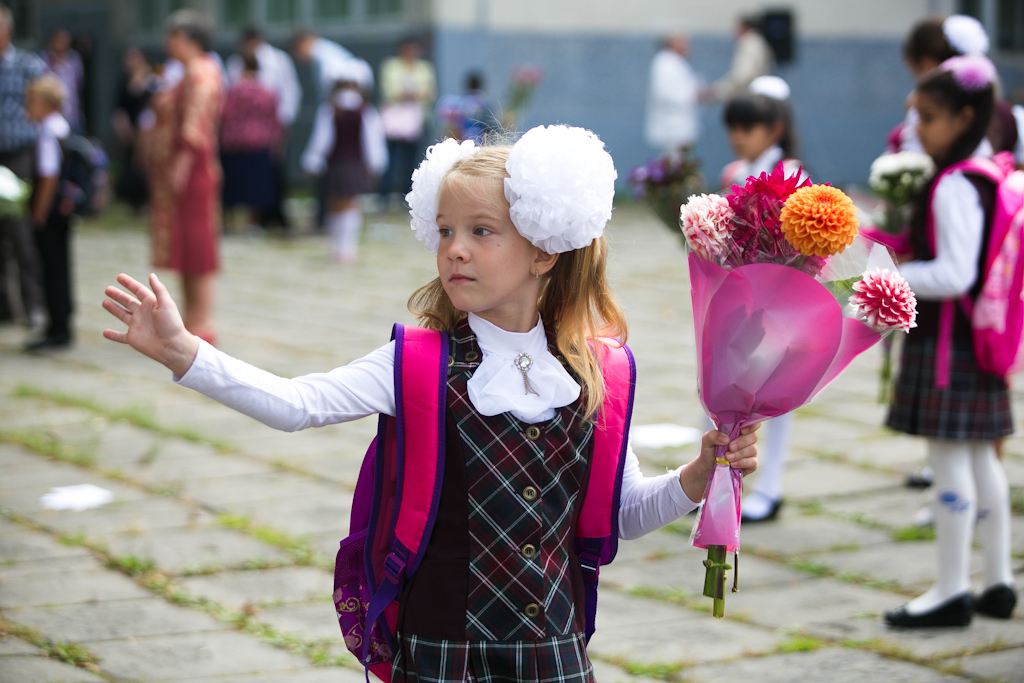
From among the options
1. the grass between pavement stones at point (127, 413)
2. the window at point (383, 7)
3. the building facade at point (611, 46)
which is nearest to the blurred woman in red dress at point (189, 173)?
the grass between pavement stones at point (127, 413)

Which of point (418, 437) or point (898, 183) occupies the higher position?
point (898, 183)

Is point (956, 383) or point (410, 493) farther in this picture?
point (956, 383)

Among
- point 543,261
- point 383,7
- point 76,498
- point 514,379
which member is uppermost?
point 383,7

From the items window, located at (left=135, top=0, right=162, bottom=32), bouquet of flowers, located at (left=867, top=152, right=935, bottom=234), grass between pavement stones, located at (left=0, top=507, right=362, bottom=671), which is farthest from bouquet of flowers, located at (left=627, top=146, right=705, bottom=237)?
window, located at (left=135, top=0, right=162, bottom=32)

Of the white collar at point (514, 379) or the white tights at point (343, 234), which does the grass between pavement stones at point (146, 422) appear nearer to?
the white collar at point (514, 379)

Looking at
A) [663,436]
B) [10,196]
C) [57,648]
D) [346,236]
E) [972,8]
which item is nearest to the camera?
[57,648]

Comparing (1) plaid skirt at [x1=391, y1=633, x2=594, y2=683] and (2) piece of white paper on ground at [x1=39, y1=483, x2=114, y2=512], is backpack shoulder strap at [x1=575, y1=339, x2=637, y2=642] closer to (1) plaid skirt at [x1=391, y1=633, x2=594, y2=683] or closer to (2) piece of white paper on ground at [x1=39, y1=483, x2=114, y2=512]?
(1) plaid skirt at [x1=391, y1=633, x2=594, y2=683]

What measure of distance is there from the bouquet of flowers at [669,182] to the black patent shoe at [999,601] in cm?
167

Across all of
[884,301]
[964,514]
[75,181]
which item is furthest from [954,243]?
[75,181]

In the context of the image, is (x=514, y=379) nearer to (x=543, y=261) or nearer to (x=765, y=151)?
(x=543, y=261)

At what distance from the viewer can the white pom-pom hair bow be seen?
2070 mm

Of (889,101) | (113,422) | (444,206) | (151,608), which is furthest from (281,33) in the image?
(444,206)

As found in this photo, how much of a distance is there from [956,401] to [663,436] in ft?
7.06

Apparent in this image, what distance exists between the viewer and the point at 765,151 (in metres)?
4.76
